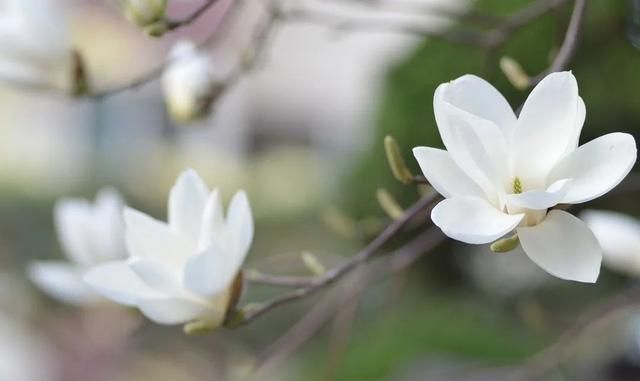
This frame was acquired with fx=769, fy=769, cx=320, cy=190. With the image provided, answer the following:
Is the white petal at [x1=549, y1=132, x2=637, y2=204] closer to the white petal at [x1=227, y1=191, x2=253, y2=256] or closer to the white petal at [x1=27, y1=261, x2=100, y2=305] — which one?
the white petal at [x1=227, y1=191, x2=253, y2=256]

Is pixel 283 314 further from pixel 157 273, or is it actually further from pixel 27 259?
pixel 157 273

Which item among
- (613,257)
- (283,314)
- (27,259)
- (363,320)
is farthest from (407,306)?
(27,259)

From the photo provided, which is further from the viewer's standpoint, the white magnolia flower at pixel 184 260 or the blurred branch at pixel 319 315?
the blurred branch at pixel 319 315

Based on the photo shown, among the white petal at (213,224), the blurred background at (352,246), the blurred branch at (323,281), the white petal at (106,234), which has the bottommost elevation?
the blurred background at (352,246)

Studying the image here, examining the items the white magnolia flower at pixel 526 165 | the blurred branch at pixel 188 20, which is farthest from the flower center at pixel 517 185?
the blurred branch at pixel 188 20

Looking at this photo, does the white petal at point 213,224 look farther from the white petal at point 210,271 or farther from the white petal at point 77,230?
the white petal at point 77,230

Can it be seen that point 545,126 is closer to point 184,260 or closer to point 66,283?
point 184,260
